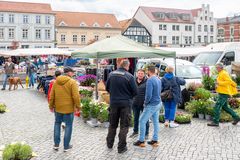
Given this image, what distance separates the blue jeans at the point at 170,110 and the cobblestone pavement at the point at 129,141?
0.38m

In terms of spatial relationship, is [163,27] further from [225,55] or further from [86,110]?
[86,110]

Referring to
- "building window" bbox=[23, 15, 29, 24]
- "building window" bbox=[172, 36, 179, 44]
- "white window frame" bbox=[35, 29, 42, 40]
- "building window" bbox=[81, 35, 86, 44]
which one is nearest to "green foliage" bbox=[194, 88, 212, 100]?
"white window frame" bbox=[35, 29, 42, 40]

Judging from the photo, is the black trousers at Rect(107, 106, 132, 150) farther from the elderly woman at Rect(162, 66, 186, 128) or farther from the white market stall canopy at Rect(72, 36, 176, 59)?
the white market stall canopy at Rect(72, 36, 176, 59)

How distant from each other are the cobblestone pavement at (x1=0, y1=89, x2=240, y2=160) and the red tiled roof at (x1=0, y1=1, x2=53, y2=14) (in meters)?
55.5

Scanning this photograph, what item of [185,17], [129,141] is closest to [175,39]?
[185,17]

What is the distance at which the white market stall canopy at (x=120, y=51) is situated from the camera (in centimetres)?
1079

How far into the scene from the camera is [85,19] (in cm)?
7250

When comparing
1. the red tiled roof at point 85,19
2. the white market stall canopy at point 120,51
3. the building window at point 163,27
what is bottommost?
the white market stall canopy at point 120,51

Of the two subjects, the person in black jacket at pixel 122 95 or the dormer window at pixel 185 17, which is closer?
the person in black jacket at pixel 122 95

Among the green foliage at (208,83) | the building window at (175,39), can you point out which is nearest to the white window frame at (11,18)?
the building window at (175,39)

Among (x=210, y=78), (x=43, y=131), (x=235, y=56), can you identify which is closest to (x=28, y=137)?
(x=43, y=131)

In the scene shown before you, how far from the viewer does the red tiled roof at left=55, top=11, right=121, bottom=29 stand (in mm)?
70312

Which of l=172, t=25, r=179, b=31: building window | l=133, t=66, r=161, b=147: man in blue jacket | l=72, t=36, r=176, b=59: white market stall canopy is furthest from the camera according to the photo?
l=172, t=25, r=179, b=31: building window

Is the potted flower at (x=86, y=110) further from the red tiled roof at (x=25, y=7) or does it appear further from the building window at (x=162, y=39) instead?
the building window at (x=162, y=39)
